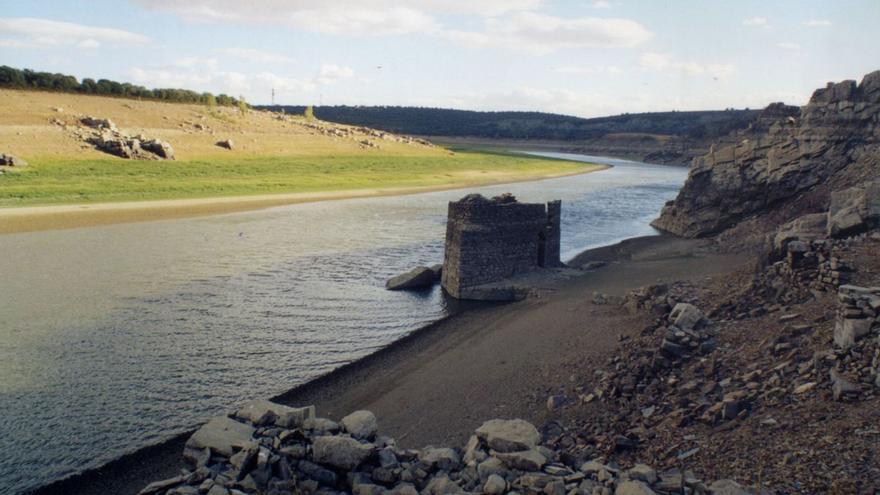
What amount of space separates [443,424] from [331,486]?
13.3 feet

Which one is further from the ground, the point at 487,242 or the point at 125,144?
the point at 125,144

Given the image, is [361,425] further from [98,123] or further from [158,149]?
[98,123]

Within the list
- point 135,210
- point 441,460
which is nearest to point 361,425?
point 441,460

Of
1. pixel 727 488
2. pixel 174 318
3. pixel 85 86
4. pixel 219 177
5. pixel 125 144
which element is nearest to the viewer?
pixel 727 488

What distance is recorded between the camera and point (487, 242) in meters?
20.7

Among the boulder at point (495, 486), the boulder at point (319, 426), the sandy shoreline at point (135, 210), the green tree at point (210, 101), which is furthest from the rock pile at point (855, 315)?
the green tree at point (210, 101)

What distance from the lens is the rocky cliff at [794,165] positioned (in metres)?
26.8

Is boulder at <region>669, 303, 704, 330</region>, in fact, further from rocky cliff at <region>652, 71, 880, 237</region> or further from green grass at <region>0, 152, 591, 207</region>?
green grass at <region>0, 152, 591, 207</region>

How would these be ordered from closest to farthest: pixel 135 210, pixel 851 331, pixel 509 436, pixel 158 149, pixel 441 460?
pixel 441 460 → pixel 509 436 → pixel 851 331 → pixel 135 210 → pixel 158 149

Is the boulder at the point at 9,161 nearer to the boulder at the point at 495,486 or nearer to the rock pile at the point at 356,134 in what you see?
the rock pile at the point at 356,134

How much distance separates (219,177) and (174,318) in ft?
109

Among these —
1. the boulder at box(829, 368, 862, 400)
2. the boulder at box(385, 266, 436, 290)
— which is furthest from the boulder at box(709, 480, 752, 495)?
the boulder at box(385, 266, 436, 290)

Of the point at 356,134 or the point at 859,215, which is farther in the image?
the point at 356,134

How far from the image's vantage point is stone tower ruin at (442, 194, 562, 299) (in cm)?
2036
